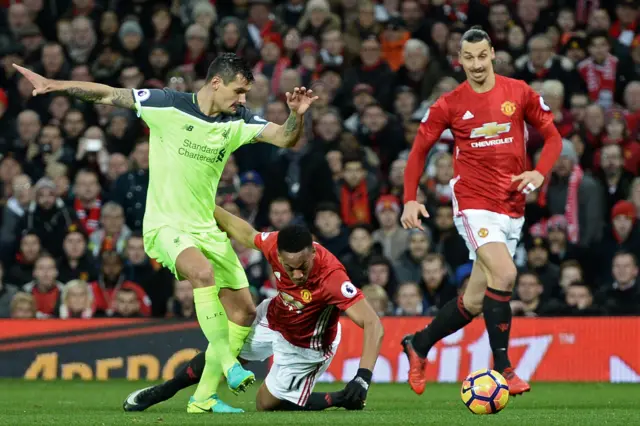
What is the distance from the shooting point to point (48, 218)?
16.4 metres

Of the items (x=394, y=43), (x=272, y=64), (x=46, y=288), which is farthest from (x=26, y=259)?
(x=394, y=43)

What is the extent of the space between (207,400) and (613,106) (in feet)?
31.2

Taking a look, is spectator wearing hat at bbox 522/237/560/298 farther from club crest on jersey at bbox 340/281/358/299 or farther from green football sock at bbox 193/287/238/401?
green football sock at bbox 193/287/238/401

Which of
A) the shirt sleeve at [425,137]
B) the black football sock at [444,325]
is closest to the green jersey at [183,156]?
the shirt sleeve at [425,137]

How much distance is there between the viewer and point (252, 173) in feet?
54.5

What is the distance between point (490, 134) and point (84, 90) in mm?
3109

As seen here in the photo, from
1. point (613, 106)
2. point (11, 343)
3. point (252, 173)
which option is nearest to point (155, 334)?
point (11, 343)

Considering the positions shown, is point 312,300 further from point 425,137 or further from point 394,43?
point 394,43

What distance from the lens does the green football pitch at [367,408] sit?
348 inches

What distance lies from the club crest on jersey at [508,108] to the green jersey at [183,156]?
1.89 metres

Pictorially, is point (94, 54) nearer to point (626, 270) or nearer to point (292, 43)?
point (292, 43)

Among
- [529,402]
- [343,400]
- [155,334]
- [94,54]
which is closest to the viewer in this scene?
→ [343,400]

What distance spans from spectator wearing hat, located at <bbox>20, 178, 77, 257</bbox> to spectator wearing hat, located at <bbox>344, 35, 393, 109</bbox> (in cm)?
416

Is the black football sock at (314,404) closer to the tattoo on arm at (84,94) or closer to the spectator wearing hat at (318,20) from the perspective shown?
the tattoo on arm at (84,94)
